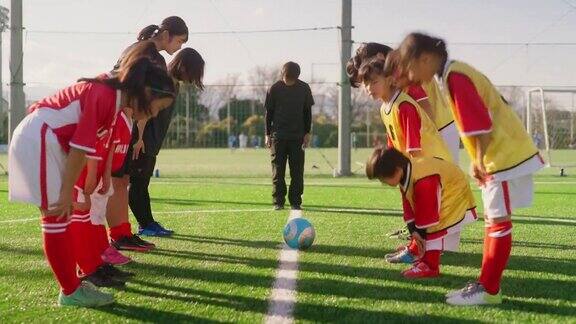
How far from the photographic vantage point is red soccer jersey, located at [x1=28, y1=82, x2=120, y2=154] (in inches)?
131

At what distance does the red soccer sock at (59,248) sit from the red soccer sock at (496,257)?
2.34 meters

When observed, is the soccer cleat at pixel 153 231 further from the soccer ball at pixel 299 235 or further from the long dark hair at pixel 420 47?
the long dark hair at pixel 420 47

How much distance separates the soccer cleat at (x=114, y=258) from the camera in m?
4.84

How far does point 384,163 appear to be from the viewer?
4.39 meters

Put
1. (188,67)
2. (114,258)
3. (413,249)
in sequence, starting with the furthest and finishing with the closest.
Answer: (188,67)
(413,249)
(114,258)

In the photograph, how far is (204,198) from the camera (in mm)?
10141

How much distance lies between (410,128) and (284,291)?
1.66m

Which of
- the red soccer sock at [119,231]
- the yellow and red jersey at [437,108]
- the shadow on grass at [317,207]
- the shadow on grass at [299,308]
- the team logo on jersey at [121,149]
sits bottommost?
the shadow on grass at [299,308]

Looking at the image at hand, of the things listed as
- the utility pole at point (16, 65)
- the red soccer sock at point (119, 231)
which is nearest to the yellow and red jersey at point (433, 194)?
the red soccer sock at point (119, 231)

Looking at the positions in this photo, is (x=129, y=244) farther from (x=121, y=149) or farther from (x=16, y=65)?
(x=16, y=65)

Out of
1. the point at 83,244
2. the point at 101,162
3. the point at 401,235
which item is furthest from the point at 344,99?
the point at 83,244

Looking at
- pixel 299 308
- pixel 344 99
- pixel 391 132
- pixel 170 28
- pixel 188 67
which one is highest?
pixel 344 99

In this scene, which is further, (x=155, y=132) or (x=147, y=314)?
(x=155, y=132)

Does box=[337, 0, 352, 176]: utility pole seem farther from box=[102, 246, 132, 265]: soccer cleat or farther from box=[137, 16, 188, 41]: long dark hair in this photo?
box=[102, 246, 132, 265]: soccer cleat
